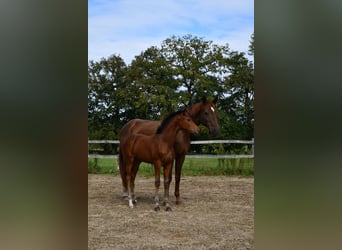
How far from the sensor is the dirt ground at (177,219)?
2.47 metres

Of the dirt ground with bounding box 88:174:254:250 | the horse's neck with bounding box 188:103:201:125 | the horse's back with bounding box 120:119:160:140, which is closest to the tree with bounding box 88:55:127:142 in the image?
the dirt ground with bounding box 88:174:254:250

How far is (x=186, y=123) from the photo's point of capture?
10.8 feet

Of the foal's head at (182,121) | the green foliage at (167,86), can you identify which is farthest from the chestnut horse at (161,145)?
the green foliage at (167,86)

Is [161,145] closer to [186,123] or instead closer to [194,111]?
[186,123]

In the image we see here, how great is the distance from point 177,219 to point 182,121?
85cm

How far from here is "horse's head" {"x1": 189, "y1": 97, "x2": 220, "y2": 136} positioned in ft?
11.5

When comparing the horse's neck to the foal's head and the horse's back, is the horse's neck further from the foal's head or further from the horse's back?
the horse's back

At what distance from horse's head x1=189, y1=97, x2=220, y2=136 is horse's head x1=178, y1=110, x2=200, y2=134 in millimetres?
250
